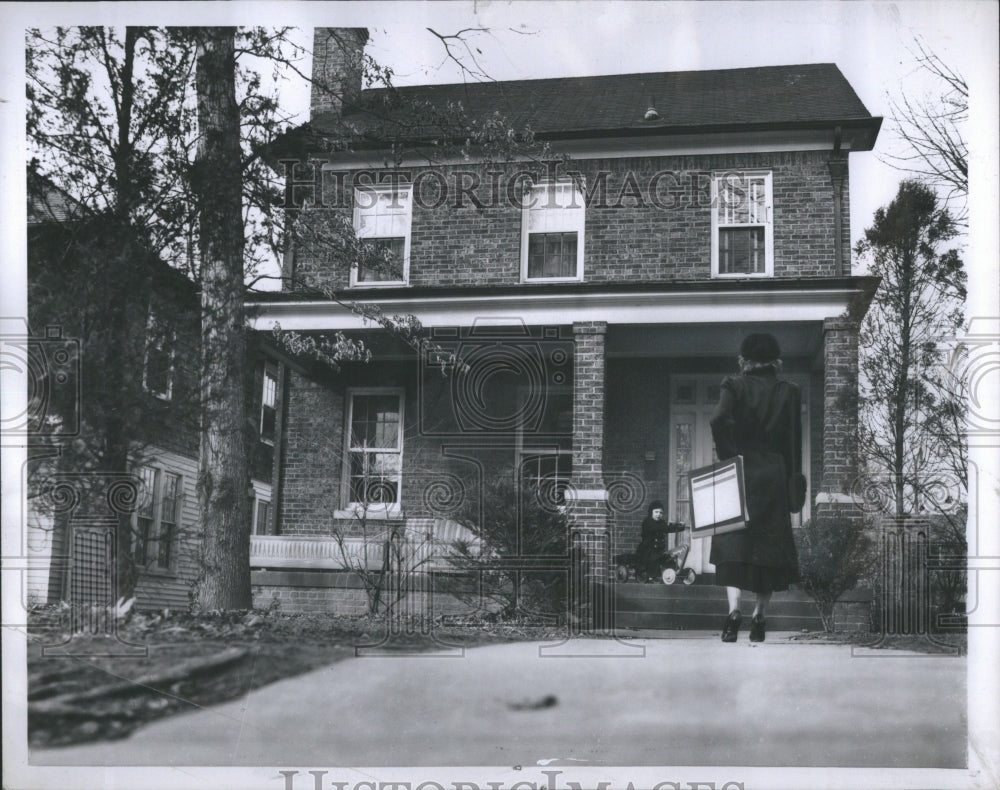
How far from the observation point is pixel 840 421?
570 cm

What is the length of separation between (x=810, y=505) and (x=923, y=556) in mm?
588

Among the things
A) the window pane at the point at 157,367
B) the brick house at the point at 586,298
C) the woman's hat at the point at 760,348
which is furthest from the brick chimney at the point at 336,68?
the woman's hat at the point at 760,348

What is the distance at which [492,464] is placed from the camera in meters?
5.85

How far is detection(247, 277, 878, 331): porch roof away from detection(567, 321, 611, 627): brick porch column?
→ 0.51 ft

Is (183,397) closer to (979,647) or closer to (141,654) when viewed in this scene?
(141,654)

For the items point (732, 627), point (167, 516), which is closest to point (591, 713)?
point (732, 627)

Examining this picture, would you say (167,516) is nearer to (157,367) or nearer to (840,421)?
(157,367)

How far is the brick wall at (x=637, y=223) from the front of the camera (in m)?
5.82

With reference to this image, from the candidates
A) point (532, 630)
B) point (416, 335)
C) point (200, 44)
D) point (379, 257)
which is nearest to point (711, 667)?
point (532, 630)

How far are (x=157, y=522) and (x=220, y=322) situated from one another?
42.6 inches

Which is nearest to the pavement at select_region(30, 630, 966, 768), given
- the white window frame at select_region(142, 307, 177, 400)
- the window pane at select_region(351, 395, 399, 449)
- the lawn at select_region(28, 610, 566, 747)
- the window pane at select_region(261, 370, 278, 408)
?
the lawn at select_region(28, 610, 566, 747)

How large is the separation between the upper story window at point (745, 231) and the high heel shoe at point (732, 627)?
173cm

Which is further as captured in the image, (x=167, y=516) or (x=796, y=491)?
(x=167, y=516)

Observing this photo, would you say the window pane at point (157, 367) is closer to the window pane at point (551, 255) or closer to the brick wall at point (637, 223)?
the brick wall at point (637, 223)
